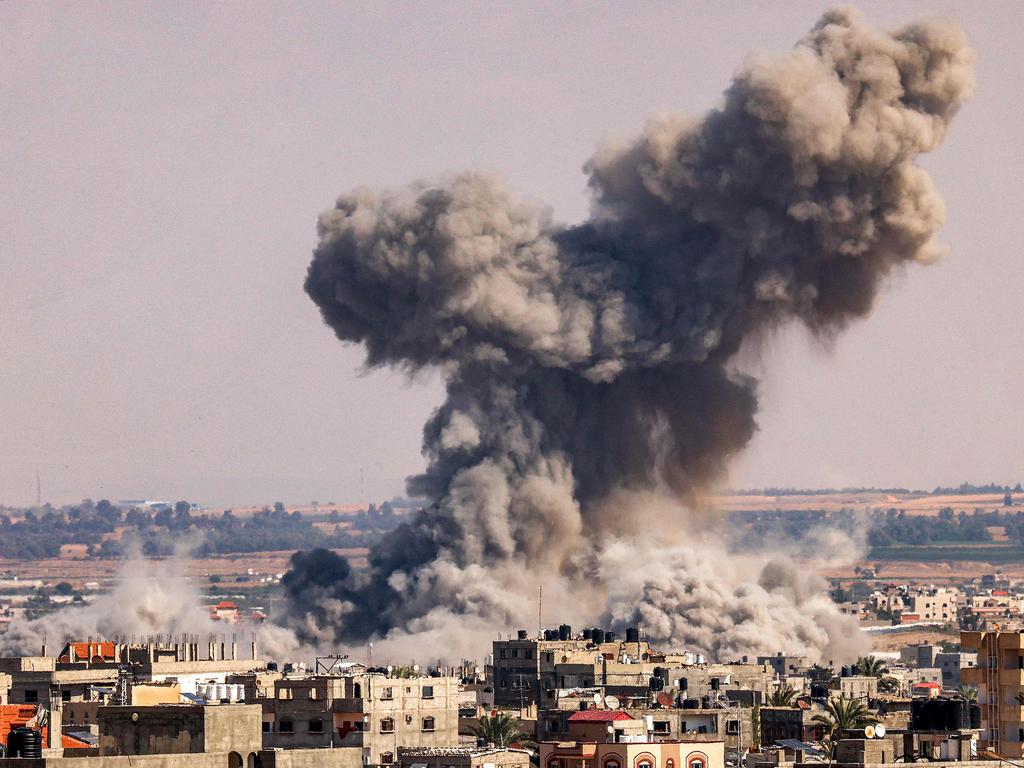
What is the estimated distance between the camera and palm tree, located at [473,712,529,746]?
2867 inches

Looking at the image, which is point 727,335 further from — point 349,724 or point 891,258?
point 349,724

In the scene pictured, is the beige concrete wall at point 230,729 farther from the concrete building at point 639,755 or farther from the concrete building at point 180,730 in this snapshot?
the concrete building at point 639,755

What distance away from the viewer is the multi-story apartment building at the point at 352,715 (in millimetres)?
67625

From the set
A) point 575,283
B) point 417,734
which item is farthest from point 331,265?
point 417,734

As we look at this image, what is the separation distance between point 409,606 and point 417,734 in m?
53.0

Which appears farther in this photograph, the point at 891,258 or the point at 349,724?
the point at 891,258

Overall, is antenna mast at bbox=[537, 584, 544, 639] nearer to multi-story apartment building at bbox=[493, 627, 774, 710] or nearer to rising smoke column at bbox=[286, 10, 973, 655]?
rising smoke column at bbox=[286, 10, 973, 655]

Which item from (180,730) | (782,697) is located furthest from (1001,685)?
(782,697)

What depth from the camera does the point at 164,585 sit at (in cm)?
15850

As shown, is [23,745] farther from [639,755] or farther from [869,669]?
[869,669]

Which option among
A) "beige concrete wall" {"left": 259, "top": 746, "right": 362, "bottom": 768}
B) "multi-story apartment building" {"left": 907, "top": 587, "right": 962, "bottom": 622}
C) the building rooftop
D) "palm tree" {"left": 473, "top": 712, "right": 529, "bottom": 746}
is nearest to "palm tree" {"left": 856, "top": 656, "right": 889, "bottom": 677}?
"palm tree" {"left": 473, "top": 712, "right": 529, "bottom": 746}

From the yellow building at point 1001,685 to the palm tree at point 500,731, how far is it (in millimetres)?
19355

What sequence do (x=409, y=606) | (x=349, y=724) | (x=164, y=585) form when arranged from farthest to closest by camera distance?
1. (x=164, y=585)
2. (x=409, y=606)
3. (x=349, y=724)

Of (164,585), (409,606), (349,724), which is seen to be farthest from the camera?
(164,585)
